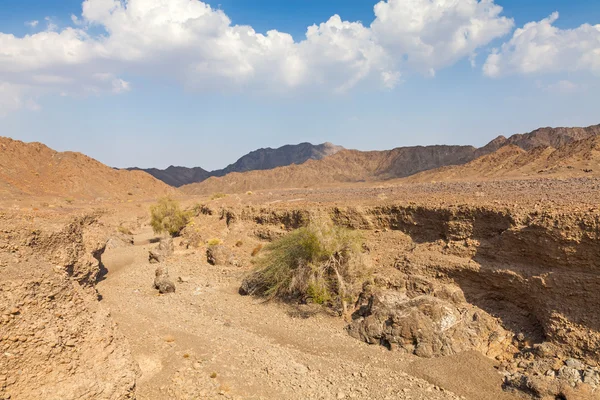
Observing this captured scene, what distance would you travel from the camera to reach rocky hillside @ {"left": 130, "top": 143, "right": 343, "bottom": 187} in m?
156

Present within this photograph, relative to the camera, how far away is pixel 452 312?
1404cm

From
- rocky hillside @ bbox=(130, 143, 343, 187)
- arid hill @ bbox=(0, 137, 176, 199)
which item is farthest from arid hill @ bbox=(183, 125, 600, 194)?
rocky hillside @ bbox=(130, 143, 343, 187)

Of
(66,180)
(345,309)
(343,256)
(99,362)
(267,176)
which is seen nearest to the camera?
(99,362)

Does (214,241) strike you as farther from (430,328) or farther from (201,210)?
(430,328)

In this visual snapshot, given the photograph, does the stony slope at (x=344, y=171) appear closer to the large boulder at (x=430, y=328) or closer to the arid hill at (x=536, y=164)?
the arid hill at (x=536, y=164)

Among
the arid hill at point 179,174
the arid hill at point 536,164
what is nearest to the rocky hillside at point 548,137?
the arid hill at point 536,164

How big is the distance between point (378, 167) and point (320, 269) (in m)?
99.5

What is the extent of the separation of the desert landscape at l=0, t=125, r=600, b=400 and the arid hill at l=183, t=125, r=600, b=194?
260 feet

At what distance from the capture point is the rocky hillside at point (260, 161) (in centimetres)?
15562

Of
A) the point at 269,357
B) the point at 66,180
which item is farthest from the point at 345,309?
the point at 66,180

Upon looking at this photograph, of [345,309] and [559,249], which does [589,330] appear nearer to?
[559,249]

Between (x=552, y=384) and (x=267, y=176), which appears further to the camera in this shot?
(x=267, y=176)

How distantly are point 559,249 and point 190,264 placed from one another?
68.4 ft

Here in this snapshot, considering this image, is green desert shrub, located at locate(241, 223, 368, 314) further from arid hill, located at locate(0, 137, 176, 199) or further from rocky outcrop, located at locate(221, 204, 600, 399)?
arid hill, located at locate(0, 137, 176, 199)
